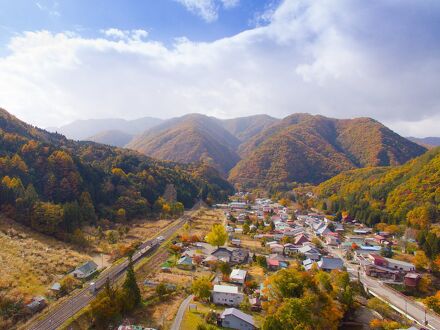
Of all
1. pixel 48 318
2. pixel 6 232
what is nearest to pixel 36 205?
pixel 6 232

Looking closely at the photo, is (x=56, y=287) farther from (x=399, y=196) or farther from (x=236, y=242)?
(x=399, y=196)

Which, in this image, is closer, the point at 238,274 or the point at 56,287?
the point at 56,287

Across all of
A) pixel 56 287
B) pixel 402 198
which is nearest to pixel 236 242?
pixel 56 287

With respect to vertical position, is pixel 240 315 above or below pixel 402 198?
below

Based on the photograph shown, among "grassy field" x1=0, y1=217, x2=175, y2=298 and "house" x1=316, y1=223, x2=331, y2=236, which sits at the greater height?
"house" x1=316, y1=223, x2=331, y2=236

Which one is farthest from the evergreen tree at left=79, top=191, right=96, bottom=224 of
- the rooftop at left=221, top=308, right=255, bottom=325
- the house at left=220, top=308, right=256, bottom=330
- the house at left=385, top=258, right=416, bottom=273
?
the house at left=385, top=258, right=416, bottom=273

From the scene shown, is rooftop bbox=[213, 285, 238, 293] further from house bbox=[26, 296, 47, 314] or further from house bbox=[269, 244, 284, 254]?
house bbox=[269, 244, 284, 254]

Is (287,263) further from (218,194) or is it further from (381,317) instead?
(218,194)
